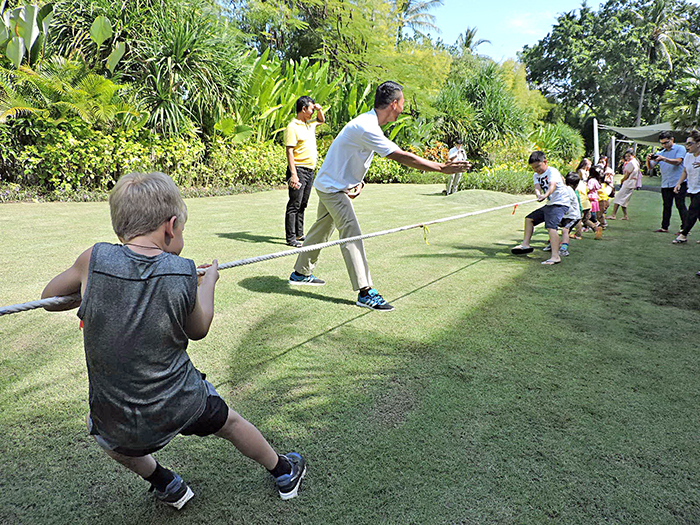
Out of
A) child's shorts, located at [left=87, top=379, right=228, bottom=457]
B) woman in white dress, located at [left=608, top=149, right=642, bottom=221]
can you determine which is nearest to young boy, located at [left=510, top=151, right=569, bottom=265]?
woman in white dress, located at [left=608, top=149, right=642, bottom=221]

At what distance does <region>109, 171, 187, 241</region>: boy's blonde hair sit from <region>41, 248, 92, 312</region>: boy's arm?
0.14 metres

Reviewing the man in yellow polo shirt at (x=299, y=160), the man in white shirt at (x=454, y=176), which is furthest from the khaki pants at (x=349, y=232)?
the man in white shirt at (x=454, y=176)

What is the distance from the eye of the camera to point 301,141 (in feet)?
20.6

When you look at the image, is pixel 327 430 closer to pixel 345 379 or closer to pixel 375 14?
pixel 345 379

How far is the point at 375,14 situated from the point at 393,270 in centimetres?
2397

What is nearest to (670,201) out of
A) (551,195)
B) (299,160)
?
(551,195)

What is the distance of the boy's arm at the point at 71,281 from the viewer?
1.49 meters

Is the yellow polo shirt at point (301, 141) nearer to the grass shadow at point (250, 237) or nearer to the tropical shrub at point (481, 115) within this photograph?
the grass shadow at point (250, 237)

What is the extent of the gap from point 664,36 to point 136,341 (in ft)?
163

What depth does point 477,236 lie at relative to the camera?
8047mm

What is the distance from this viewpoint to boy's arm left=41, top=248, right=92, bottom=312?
1494 mm

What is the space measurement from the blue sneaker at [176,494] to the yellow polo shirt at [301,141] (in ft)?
16.1

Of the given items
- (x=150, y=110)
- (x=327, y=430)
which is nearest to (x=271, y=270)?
(x=327, y=430)

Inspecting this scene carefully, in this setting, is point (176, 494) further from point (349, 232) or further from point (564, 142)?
point (564, 142)
